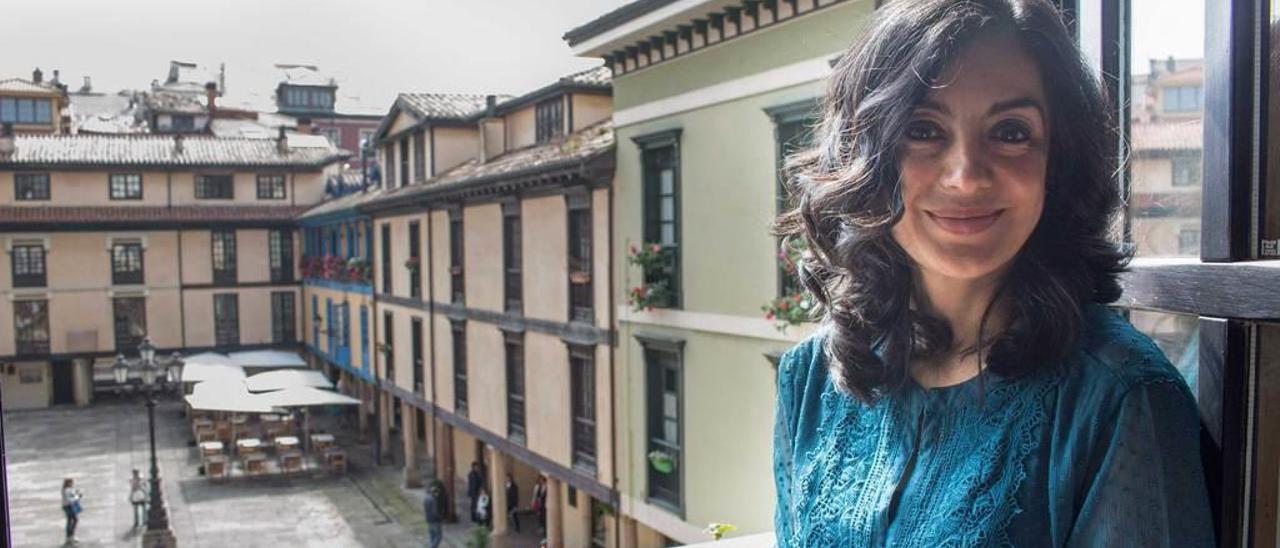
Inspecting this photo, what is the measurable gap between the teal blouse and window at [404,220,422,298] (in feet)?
66.5

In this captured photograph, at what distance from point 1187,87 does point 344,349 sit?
29438 mm

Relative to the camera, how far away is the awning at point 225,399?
2252 cm

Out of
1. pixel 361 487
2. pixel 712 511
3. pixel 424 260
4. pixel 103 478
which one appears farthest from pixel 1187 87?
pixel 103 478

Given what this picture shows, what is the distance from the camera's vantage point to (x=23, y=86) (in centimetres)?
3641

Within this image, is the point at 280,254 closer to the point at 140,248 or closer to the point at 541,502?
the point at 140,248

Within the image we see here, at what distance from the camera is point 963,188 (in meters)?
1.53

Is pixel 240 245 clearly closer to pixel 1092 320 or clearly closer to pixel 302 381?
pixel 302 381

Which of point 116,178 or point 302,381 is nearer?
point 302,381

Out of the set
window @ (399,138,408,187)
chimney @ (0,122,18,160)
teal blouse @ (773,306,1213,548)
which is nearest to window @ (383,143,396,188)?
window @ (399,138,408,187)

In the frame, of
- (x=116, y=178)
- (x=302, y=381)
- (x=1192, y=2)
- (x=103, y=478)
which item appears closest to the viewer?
(x=1192, y=2)

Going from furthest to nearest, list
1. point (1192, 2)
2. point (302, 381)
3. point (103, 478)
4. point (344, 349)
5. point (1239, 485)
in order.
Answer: point (344, 349)
point (302, 381)
point (103, 478)
point (1192, 2)
point (1239, 485)

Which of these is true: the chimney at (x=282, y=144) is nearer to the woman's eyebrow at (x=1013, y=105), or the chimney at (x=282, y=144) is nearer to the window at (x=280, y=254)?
the window at (x=280, y=254)

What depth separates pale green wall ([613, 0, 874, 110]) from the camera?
8.91 metres

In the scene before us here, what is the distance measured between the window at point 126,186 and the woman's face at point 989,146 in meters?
36.0
